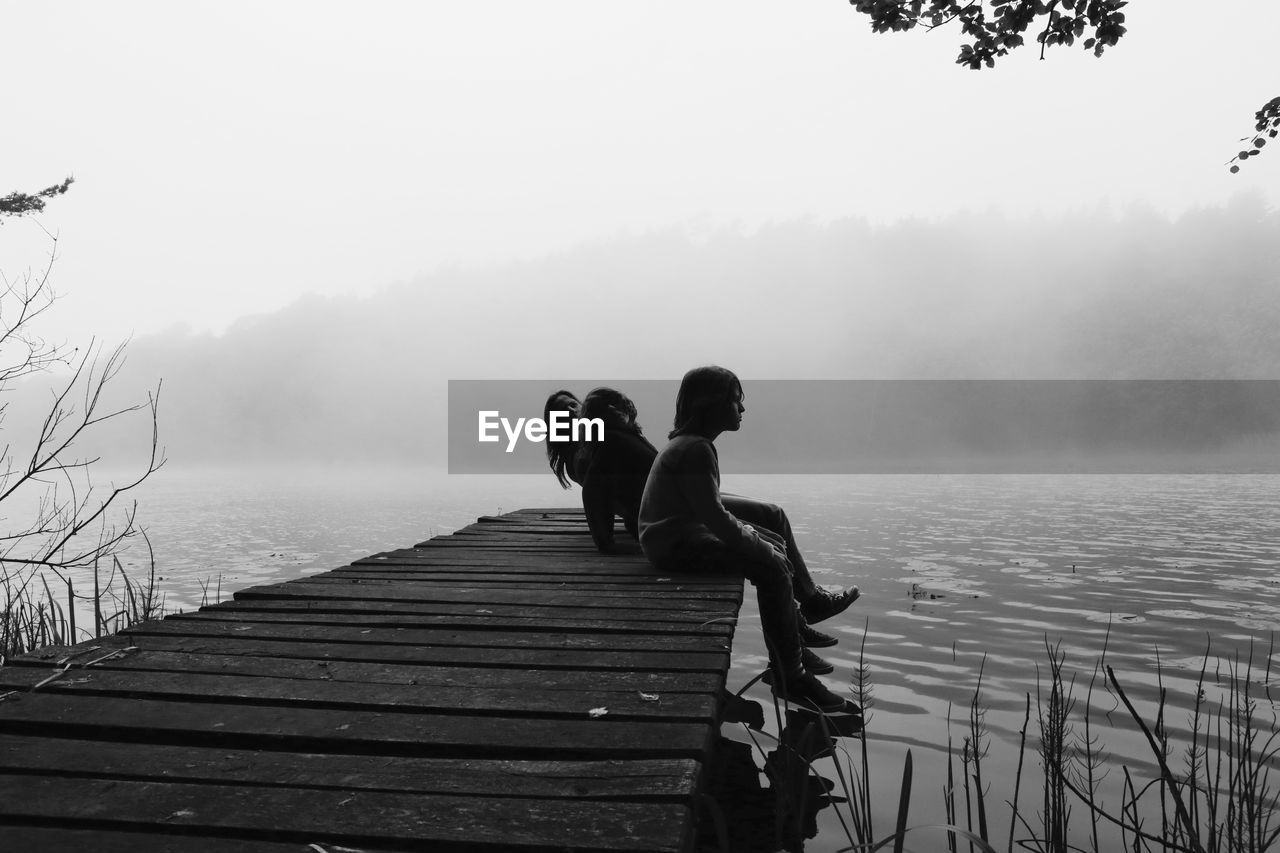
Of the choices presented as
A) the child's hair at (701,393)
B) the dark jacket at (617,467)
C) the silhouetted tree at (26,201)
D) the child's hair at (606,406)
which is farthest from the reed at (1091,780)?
the silhouetted tree at (26,201)

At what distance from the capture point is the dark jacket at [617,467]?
639 cm

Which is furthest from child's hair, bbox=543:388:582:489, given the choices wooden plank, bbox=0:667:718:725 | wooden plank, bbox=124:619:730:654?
wooden plank, bbox=0:667:718:725

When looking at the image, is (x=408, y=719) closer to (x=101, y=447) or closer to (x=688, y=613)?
(x=688, y=613)

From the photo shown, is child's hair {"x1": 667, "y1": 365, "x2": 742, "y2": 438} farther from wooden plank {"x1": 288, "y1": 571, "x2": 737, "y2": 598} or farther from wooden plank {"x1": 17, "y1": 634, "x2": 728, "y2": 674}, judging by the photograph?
wooden plank {"x1": 17, "y1": 634, "x2": 728, "y2": 674}

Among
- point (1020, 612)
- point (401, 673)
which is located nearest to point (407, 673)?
point (401, 673)

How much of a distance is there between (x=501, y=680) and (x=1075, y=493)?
28.7 metres

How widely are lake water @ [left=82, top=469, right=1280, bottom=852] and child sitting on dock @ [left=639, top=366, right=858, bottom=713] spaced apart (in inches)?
23.5

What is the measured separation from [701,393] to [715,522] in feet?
2.70

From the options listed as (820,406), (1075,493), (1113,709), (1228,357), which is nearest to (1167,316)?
(1228,357)

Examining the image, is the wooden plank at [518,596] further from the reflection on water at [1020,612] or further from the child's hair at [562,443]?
the child's hair at [562,443]

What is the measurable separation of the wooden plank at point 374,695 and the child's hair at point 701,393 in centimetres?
242

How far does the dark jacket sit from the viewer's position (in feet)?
21.0

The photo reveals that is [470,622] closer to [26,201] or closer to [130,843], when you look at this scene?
[130,843]

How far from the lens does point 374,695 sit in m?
2.98
